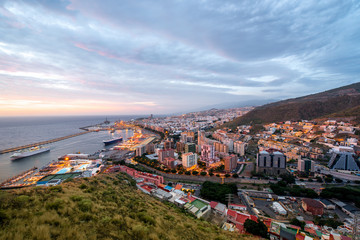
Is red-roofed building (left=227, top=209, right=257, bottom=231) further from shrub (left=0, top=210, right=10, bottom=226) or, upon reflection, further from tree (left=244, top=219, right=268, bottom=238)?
shrub (left=0, top=210, right=10, bottom=226)

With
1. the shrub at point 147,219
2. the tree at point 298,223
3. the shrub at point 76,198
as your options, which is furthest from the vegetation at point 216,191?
the shrub at point 76,198

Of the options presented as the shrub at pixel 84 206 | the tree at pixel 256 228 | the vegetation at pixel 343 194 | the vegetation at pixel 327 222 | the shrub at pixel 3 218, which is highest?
the shrub at pixel 3 218

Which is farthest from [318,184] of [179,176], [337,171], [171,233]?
[171,233]

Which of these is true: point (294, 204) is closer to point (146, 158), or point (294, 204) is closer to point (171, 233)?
point (171, 233)

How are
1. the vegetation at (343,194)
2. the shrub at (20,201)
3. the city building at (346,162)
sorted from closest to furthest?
the shrub at (20,201), the vegetation at (343,194), the city building at (346,162)

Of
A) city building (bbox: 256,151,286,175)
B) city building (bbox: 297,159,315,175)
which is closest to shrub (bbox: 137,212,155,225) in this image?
city building (bbox: 256,151,286,175)

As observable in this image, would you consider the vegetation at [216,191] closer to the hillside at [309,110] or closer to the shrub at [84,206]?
the shrub at [84,206]
